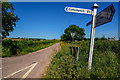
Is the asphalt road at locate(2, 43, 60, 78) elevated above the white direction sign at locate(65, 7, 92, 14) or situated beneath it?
situated beneath

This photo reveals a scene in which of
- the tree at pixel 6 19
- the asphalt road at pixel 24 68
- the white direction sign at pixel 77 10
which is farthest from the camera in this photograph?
the tree at pixel 6 19

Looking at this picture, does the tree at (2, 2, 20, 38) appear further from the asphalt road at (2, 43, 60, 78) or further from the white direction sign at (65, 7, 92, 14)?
the white direction sign at (65, 7, 92, 14)

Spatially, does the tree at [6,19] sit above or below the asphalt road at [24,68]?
above

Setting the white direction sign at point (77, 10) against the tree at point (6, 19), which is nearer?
the white direction sign at point (77, 10)

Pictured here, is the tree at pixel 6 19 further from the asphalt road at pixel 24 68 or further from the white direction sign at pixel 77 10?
the white direction sign at pixel 77 10

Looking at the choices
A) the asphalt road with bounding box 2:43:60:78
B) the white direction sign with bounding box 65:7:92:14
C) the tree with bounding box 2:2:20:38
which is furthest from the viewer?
the tree with bounding box 2:2:20:38

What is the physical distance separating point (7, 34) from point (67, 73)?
35.2 feet

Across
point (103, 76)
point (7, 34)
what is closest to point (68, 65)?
point (103, 76)

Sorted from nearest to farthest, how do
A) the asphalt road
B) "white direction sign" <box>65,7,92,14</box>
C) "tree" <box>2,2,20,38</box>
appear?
"white direction sign" <box>65,7,92,14</box> < the asphalt road < "tree" <box>2,2,20,38</box>

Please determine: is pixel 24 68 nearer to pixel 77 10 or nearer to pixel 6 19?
pixel 77 10

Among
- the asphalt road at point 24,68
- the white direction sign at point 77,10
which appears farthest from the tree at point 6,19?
the white direction sign at point 77,10

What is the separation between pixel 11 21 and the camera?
10539 mm

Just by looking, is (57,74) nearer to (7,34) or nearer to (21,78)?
(21,78)

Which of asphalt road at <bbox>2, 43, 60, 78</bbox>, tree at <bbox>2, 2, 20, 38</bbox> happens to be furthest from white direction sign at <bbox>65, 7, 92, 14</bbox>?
tree at <bbox>2, 2, 20, 38</bbox>
